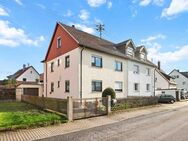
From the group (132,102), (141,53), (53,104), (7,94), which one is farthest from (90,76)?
(7,94)

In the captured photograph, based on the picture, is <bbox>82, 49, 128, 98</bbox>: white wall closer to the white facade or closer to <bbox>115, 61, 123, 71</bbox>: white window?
the white facade

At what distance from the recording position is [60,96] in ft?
86.3

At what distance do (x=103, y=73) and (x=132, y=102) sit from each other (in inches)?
197

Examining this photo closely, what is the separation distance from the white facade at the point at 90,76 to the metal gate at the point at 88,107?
203 inches

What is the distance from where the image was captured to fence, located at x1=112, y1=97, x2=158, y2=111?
20.5 metres

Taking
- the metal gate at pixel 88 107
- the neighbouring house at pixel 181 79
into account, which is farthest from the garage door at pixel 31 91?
the neighbouring house at pixel 181 79

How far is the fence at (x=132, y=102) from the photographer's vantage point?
809 inches

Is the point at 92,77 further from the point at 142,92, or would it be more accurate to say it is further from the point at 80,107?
the point at 142,92

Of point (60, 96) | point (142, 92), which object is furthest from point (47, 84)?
point (142, 92)

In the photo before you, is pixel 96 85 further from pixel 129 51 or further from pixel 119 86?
pixel 129 51

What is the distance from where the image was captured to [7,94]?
108 feet

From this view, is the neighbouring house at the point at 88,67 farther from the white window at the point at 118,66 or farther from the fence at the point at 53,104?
the fence at the point at 53,104

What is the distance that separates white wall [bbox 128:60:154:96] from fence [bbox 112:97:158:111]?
3828 millimetres

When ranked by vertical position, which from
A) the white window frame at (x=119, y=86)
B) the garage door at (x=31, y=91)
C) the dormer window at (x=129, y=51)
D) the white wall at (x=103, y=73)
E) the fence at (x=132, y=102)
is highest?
the dormer window at (x=129, y=51)
